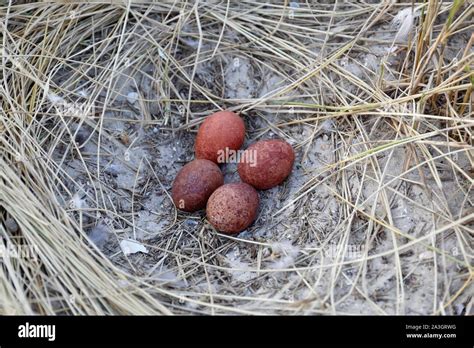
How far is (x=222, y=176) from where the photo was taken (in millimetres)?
2471

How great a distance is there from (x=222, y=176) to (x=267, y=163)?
0.83ft

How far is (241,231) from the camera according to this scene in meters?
2.39

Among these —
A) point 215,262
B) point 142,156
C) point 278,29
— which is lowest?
point 215,262

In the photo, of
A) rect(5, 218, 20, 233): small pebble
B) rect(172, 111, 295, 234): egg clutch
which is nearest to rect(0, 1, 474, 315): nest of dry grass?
rect(5, 218, 20, 233): small pebble

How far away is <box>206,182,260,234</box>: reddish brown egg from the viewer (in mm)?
2268

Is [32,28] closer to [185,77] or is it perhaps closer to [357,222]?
[185,77]

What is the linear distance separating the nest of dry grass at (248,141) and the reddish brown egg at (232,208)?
0.31ft

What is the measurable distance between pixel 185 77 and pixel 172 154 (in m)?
0.43

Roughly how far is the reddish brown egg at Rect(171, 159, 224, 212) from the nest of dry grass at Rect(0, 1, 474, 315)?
4.1 inches

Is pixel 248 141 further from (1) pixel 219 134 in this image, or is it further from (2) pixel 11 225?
(2) pixel 11 225

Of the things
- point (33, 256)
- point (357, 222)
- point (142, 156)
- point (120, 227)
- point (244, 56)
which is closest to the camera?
point (33, 256)

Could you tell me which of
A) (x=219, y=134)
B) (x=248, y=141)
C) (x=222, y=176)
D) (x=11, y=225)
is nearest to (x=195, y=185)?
(x=222, y=176)
